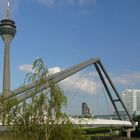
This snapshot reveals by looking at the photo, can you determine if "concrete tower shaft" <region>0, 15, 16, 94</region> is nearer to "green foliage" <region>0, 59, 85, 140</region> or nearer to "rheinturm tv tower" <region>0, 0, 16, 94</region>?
"rheinturm tv tower" <region>0, 0, 16, 94</region>

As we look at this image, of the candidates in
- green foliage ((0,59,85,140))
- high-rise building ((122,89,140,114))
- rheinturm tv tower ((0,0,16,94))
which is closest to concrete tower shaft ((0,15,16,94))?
rheinturm tv tower ((0,0,16,94))

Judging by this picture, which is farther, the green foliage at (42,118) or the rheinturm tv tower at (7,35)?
the rheinturm tv tower at (7,35)

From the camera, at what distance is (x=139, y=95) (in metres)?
178

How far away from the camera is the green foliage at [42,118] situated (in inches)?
557


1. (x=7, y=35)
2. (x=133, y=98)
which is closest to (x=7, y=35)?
(x=7, y=35)

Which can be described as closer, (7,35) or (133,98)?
(7,35)

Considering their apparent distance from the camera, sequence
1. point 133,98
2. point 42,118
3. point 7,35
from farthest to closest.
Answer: point 133,98 → point 7,35 → point 42,118

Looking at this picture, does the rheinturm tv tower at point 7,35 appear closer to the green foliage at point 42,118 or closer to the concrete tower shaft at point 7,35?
the concrete tower shaft at point 7,35

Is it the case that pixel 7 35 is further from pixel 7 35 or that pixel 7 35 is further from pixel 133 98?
pixel 133 98

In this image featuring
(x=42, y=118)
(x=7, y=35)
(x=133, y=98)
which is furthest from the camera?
(x=133, y=98)

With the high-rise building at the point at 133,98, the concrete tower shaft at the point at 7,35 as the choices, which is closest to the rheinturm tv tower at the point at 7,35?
the concrete tower shaft at the point at 7,35

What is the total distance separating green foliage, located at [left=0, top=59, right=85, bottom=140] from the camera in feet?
46.4

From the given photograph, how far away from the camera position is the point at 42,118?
14.2m

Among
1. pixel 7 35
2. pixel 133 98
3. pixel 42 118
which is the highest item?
pixel 7 35
